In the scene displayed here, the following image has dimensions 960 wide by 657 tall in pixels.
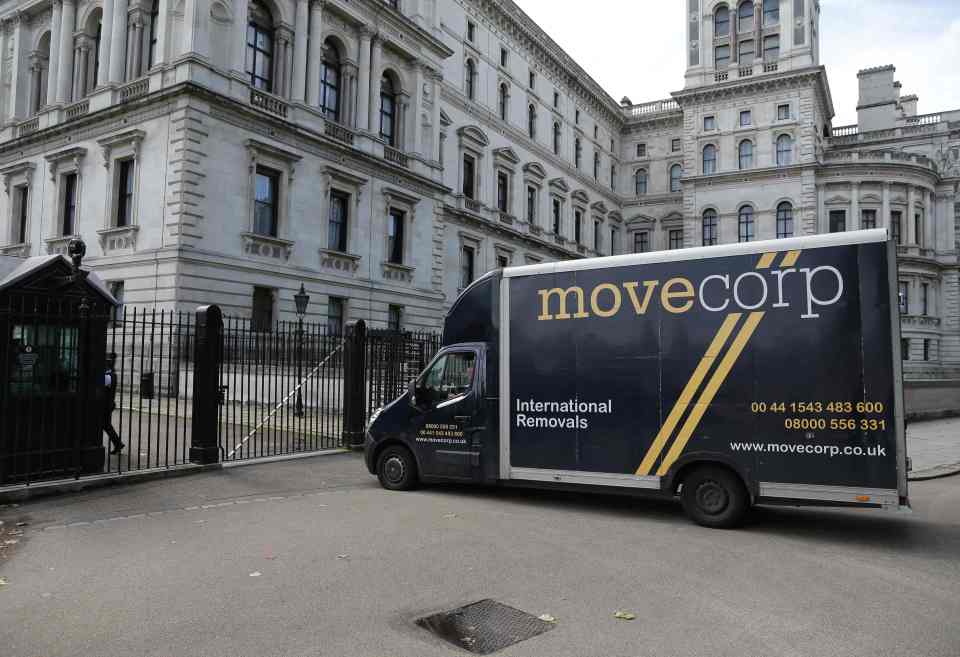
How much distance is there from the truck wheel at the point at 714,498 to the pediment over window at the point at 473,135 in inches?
1363

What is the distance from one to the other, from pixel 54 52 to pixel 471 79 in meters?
21.6

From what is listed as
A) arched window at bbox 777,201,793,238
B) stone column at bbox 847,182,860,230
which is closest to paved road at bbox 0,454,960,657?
arched window at bbox 777,201,793,238

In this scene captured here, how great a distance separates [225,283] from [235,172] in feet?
13.5

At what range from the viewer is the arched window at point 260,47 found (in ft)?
87.2

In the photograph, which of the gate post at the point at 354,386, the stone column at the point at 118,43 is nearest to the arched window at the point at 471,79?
the stone column at the point at 118,43

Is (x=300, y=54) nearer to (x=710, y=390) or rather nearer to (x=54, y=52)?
(x=54, y=52)

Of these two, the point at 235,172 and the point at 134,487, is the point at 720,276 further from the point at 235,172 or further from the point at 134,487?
the point at 235,172

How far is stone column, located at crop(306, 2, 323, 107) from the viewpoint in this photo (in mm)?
27938

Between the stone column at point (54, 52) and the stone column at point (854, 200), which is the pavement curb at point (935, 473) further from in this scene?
the stone column at point (854, 200)

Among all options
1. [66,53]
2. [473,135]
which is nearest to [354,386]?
[66,53]

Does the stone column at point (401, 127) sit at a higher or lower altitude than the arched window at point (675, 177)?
lower

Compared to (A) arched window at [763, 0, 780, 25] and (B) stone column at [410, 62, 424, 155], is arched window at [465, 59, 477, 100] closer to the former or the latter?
(B) stone column at [410, 62, 424, 155]

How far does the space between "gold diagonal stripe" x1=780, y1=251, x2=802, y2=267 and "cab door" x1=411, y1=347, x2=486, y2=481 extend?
3.89 metres

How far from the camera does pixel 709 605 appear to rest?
5.11m
